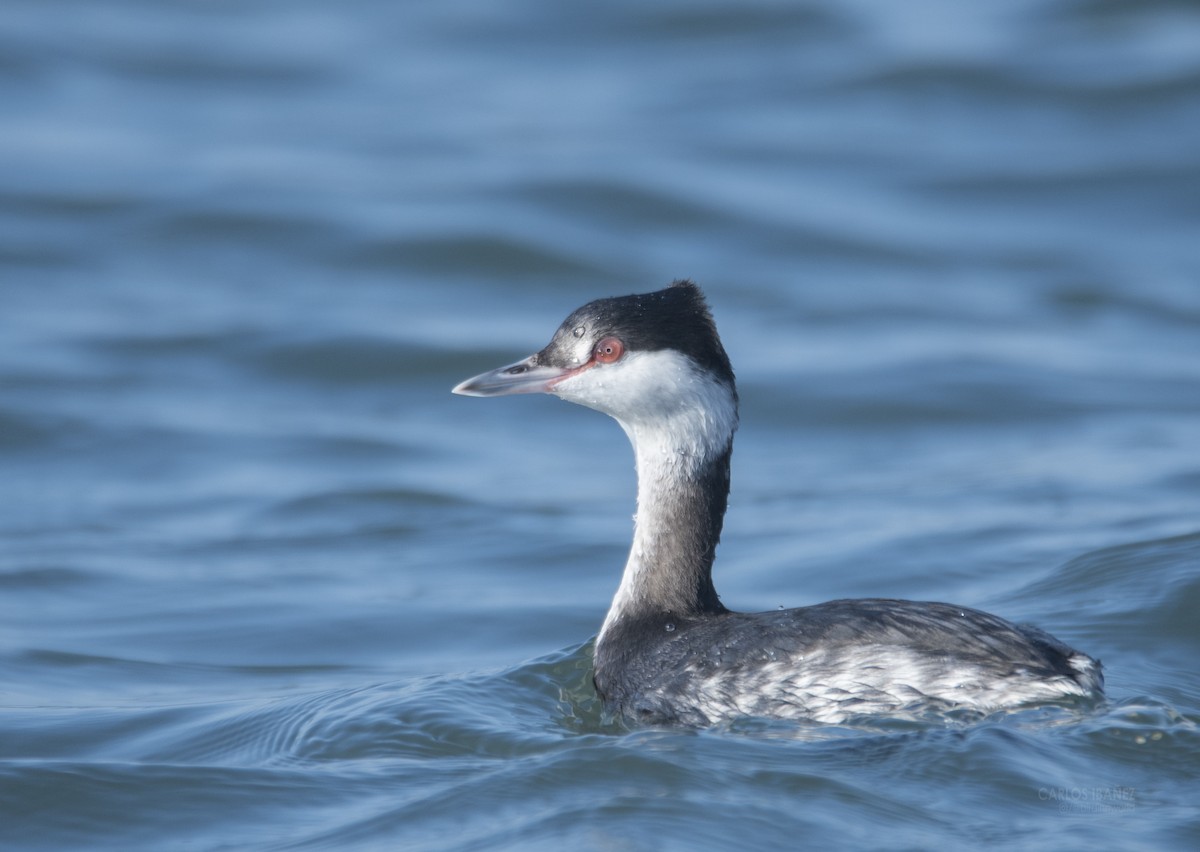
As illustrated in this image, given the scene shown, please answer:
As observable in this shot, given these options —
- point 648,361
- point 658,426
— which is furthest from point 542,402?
point 648,361

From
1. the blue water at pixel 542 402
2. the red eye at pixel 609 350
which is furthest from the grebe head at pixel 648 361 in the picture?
the blue water at pixel 542 402

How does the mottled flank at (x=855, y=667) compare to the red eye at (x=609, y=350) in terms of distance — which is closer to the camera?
the mottled flank at (x=855, y=667)

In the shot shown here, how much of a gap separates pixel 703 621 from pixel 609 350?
1085 millimetres

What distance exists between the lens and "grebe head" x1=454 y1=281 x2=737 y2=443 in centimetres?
684

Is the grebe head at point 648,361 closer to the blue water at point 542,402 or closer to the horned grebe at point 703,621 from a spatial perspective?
the horned grebe at point 703,621

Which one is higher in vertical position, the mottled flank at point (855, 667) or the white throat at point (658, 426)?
the white throat at point (658, 426)

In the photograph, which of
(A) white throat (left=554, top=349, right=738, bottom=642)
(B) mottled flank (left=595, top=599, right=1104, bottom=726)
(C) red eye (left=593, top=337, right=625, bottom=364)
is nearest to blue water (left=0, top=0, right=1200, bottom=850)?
(B) mottled flank (left=595, top=599, right=1104, bottom=726)

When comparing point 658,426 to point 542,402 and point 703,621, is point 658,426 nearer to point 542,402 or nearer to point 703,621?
point 703,621

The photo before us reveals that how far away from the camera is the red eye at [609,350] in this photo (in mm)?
6887

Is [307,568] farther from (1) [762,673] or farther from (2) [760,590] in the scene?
(1) [762,673]

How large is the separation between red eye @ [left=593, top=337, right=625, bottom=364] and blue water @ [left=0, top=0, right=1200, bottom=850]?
132cm

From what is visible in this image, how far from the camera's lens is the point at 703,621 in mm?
6805

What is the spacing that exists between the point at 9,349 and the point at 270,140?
205 inches

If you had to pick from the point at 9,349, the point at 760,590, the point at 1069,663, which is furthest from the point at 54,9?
the point at 1069,663
